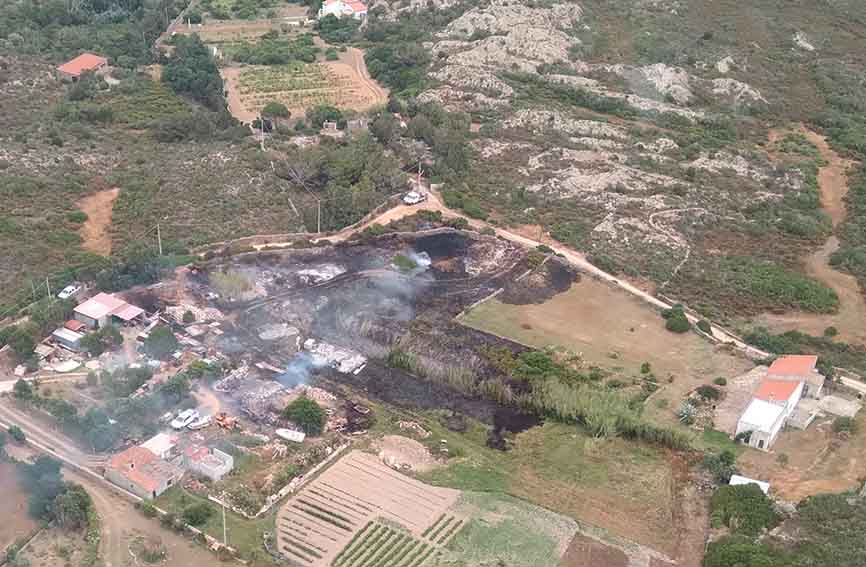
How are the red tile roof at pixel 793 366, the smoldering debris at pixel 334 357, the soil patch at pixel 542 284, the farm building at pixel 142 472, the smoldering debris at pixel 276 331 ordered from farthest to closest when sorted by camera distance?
the soil patch at pixel 542 284
the smoldering debris at pixel 276 331
the smoldering debris at pixel 334 357
the red tile roof at pixel 793 366
the farm building at pixel 142 472

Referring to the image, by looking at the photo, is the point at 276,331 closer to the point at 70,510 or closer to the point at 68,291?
the point at 68,291

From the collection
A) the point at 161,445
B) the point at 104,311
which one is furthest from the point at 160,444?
the point at 104,311

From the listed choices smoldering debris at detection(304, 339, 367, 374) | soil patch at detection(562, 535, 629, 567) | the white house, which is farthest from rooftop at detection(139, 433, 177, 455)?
the white house

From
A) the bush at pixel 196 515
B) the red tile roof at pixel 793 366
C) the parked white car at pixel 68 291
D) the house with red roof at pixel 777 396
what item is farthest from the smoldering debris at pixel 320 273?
the red tile roof at pixel 793 366

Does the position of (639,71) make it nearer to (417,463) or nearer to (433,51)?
(433,51)

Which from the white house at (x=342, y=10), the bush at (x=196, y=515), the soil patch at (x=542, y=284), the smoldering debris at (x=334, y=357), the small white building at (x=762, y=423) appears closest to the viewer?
the bush at (x=196, y=515)

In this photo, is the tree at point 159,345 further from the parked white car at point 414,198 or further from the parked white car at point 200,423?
the parked white car at point 414,198

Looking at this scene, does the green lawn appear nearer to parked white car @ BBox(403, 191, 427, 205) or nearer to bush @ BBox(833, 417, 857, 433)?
bush @ BBox(833, 417, 857, 433)
